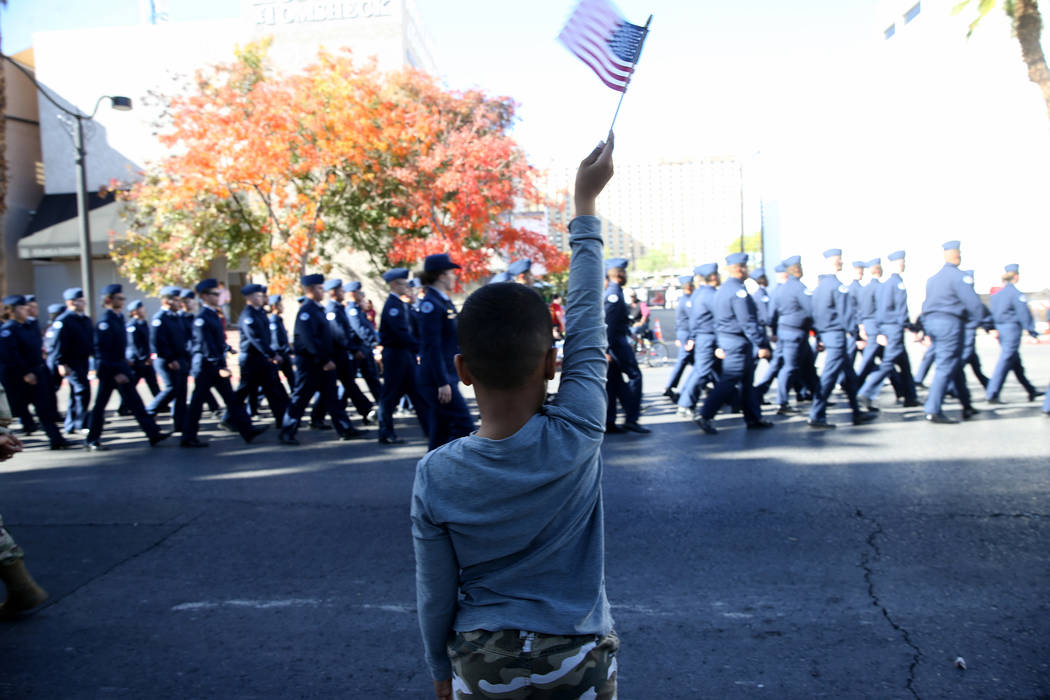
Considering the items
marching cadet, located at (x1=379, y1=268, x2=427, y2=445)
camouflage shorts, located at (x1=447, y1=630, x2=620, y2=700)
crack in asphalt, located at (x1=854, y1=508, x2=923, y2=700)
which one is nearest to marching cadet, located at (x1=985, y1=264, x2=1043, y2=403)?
crack in asphalt, located at (x1=854, y1=508, x2=923, y2=700)

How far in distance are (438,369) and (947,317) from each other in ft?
20.8

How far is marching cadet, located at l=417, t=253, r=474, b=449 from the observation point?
20.6 ft

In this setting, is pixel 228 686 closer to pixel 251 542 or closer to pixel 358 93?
pixel 251 542

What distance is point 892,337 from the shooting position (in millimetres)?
10648

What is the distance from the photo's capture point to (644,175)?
18238 cm

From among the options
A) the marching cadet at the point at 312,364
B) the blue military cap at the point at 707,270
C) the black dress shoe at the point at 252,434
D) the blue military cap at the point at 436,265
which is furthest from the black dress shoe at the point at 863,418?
the black dress shoe at the point at 252,434

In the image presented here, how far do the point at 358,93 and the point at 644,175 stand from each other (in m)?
169

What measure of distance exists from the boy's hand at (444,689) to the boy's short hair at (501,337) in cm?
65

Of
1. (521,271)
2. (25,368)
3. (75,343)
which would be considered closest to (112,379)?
(75,343)

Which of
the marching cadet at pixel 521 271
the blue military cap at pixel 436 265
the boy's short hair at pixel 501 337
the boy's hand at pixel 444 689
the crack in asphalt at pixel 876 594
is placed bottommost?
the crack in asphalt at pixel 876 594

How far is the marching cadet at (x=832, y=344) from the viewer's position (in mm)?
9469

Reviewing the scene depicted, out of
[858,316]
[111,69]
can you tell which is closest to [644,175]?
[111,69]

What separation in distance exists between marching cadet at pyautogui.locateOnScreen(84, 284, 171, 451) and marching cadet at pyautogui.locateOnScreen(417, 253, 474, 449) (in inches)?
189

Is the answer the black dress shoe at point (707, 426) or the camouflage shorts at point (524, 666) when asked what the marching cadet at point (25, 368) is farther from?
the camouflage shorts at point (524, 666)
